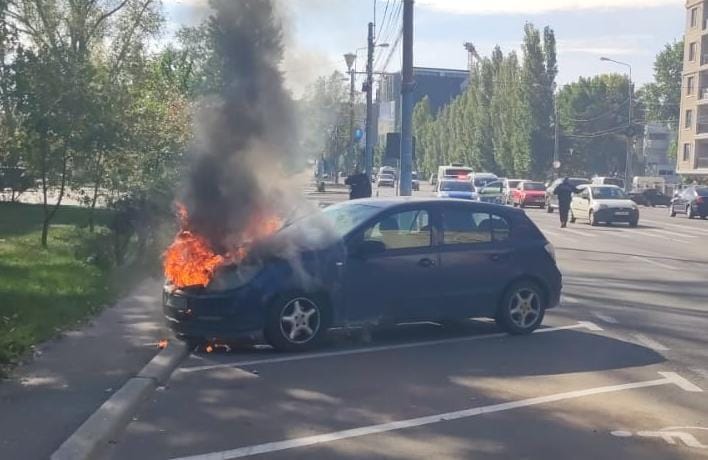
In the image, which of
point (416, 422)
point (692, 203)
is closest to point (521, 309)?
point (416, 422)

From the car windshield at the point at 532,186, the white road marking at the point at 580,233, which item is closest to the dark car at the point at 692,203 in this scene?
the car windshield at the point at 532,186

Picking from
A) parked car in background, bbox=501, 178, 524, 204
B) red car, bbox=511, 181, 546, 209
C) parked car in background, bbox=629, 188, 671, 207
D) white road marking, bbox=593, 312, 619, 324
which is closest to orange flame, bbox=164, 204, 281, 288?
white road marking, bbox=593, 312, 619, 324

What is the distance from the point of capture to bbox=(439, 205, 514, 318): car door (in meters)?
10.8

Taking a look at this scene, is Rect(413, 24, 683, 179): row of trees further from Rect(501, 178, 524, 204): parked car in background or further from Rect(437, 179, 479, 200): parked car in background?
Rect(437, 179, 479, 200): parked car in background

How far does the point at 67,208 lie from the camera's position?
3453cm

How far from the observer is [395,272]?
10383mm

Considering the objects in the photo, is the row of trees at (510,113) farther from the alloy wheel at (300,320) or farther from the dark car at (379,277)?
the alloy wheel at (300,320)

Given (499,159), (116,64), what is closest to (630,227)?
(116,64)

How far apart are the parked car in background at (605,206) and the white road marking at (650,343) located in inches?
1022

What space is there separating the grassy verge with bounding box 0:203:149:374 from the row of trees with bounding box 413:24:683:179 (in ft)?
211

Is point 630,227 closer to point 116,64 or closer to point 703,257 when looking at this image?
point 703,257

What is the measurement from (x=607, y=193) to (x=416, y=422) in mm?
32003

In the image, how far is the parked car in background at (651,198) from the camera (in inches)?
2625

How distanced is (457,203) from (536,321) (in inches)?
66.8
